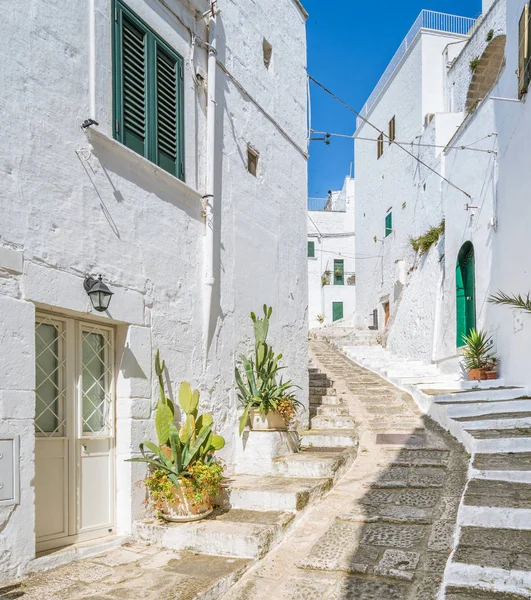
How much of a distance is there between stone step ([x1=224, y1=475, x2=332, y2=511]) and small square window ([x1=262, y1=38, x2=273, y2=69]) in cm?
536

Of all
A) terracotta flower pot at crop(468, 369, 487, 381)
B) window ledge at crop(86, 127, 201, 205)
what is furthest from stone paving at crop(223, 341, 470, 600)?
window ledge at crop(86, 127, 201, 205)

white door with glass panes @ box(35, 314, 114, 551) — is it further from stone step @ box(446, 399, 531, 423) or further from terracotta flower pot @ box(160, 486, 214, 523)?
stone step @ box(446, 399, 531, 423)

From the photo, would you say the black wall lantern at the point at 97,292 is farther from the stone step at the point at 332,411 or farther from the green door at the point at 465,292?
the green door at the point at 465,292

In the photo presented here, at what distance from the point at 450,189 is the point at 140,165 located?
891cm

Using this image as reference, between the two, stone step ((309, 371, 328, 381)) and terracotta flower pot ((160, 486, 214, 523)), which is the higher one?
stone step ((309, 371, 328, 381))

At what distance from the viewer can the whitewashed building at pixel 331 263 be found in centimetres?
3083

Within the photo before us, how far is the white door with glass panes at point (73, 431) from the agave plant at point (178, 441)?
1.24 ft

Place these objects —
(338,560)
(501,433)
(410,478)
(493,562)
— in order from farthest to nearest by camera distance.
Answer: (501,433), (410,478), (338,560), (493,562)

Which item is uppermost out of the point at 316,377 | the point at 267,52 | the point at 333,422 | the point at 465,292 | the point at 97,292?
the point at 267,52

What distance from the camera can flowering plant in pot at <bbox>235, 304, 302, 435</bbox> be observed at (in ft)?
21.9

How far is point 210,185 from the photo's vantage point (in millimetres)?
6230

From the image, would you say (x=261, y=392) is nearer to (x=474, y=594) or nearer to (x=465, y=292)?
(x=474, y=594)

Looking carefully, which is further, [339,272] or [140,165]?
[339,272]

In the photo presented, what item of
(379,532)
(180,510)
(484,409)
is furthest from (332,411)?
(180,510)
